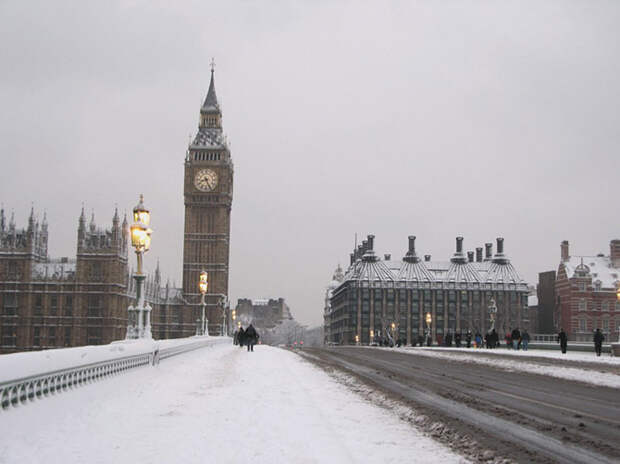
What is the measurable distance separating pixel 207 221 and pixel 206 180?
771 centimetres

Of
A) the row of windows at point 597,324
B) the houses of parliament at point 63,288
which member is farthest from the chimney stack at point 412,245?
the houses of parliament at point 63,288

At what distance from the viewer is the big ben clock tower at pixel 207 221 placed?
134m

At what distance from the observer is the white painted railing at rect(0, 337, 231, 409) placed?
11552mm

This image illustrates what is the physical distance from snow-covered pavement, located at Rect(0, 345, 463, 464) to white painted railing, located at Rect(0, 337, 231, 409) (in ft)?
0.68

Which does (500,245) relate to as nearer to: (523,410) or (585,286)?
(585,286)

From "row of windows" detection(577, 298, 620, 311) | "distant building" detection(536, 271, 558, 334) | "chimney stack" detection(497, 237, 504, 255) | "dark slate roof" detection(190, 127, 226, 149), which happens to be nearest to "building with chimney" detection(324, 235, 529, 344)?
"chimney stack" detection(497, 237, 504, 255)

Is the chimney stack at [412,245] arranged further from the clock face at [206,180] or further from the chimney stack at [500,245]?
the clock face at [206,180]

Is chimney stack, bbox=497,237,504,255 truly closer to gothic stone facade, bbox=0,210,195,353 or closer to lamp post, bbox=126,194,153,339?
gothic stone facade, bbox=0,210,195,353

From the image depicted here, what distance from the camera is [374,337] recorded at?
141250 mm

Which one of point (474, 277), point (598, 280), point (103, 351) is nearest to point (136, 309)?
point (103, 351)

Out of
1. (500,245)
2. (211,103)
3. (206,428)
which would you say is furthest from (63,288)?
(206,428)

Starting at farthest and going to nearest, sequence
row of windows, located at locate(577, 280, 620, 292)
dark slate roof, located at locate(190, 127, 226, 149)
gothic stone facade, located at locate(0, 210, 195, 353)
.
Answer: dark slate roof, located at locate(190, 127, 226, 149) → row of windows, located at locate(577, 280, 620, 292) → gothic stone facade, located at locate(0, 210, 195, 353)

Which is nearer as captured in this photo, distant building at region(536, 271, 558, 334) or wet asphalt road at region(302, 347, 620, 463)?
wet asphalt road at region(302, 347, 620, 463)

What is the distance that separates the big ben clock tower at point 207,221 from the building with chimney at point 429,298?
28300mm
